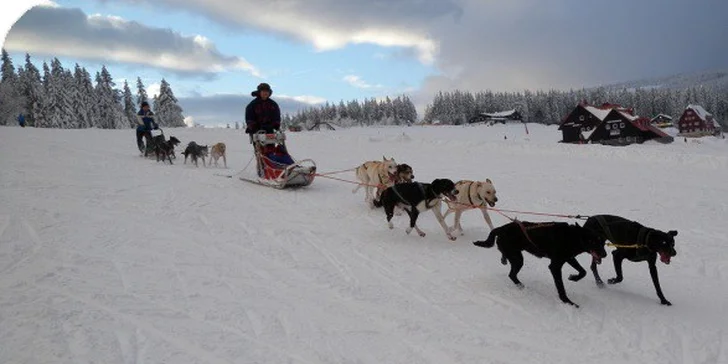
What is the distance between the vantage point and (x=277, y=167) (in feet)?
37.5

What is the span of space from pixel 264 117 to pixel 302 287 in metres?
7.36

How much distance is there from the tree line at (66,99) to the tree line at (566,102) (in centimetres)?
6668

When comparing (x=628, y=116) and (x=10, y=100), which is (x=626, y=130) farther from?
(x=10, y=100)

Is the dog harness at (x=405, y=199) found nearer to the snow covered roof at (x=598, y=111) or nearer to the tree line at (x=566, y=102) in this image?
the snow covered roof at (x=598, y=111)

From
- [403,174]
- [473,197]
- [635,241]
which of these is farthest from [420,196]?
[635,241]

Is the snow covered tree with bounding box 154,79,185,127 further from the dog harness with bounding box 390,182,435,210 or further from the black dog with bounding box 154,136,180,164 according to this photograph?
the dog harness with bounding box 390,182,435,210

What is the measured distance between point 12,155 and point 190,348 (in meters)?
14.7

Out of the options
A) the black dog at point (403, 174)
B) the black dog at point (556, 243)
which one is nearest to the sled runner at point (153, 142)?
the black dog at point (403, 174)

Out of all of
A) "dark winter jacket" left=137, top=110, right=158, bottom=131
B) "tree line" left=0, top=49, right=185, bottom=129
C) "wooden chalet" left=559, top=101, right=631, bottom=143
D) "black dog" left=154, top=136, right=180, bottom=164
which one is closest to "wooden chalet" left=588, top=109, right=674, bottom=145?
"wooden chalet" left=559, top=101, right=631, bottom=143

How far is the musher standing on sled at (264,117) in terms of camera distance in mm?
11656

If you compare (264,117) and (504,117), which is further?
(504,117)

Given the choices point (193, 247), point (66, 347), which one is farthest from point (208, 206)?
point (66, 347)

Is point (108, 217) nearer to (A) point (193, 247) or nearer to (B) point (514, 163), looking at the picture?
(A) point (193, 247)

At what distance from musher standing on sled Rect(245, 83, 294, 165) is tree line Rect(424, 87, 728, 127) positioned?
9554 cm
